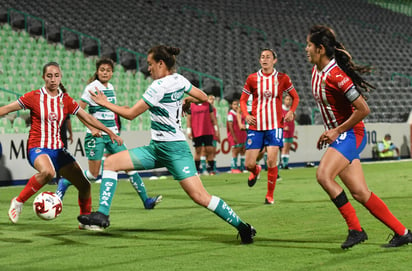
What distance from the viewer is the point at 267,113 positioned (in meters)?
11.8

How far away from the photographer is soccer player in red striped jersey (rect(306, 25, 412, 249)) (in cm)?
666

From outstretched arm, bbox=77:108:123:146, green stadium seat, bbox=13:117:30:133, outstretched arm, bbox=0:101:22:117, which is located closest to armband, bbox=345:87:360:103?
outstretched arm, bbox=77:108:123:146

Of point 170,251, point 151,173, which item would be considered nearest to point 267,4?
point 151,173

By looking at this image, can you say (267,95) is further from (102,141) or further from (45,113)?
(45,113)

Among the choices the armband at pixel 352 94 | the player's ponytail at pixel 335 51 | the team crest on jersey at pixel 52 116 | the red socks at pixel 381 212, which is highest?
the player's ponytail at pixel 335 51

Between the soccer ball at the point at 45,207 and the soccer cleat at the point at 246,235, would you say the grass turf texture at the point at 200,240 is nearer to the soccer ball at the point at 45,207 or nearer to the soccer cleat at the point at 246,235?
the soccer cleat at the point at 246,235

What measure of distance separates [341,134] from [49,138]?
3607 millimetres

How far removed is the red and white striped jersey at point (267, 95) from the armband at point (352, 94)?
5.09m

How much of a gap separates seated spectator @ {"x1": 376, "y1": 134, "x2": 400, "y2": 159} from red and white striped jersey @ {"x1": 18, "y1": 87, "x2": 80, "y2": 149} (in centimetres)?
1947

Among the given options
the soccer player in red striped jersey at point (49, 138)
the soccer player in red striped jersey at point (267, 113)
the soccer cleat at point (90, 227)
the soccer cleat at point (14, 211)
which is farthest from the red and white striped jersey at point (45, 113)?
the soccer player in red striped jersey at point (267, 113)

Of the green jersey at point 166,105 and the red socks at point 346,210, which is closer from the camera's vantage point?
the red socks at point 346,210

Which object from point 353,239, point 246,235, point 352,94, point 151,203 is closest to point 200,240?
point 246,235

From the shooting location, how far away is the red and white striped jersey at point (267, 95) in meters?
11.7

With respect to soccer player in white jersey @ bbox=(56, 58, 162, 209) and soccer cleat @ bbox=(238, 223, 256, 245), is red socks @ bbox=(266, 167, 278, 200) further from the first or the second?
soccer cleat @ bbox=(238, 223, 256, 245)
